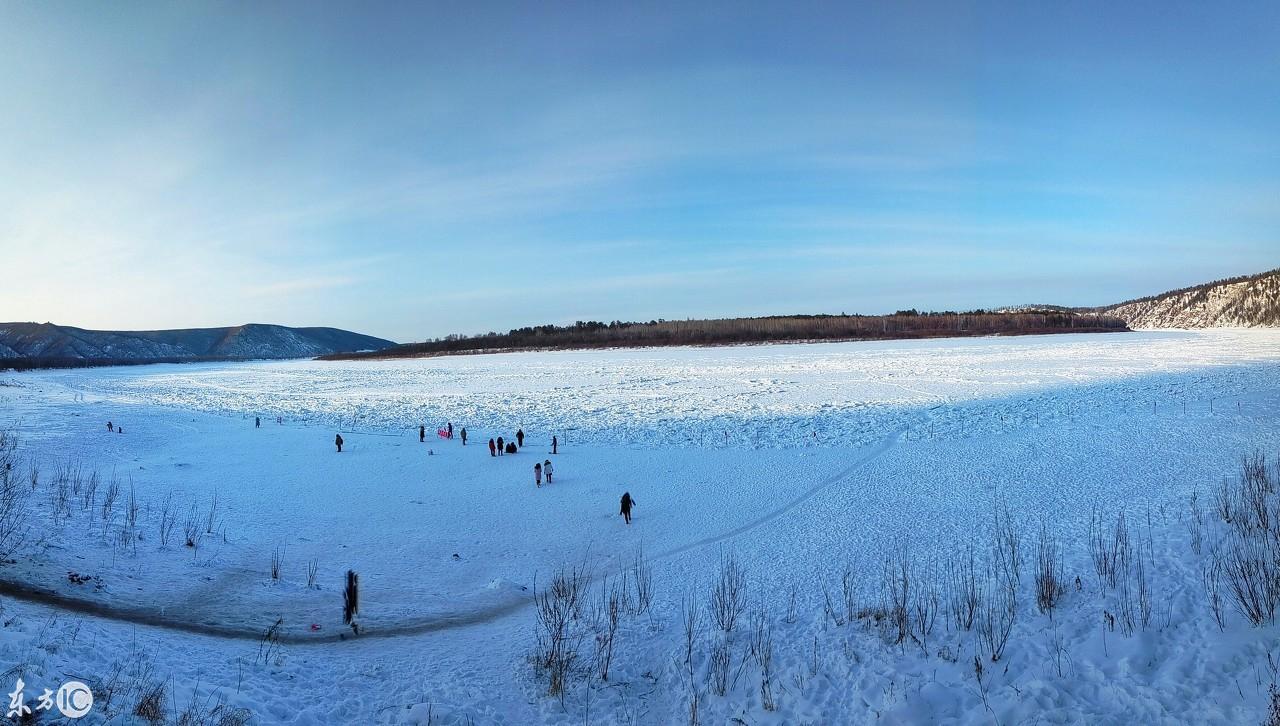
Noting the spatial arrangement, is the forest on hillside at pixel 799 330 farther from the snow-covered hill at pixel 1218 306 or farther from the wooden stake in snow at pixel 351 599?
the wooden stake in snow at pixel 351 599

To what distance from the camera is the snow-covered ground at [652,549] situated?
548 centimetres

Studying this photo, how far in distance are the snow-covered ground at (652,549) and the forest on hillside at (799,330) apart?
63171 mm

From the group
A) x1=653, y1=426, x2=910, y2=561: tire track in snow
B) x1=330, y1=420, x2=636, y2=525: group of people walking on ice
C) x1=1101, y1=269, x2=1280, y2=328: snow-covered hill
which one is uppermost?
x1=1101, y1=269, x2=1280, y2=328: snow-covered hill

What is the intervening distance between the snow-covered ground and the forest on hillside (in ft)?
207

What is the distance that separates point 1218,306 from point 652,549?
14812 centimetres

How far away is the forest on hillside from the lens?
Result: 85.1 m

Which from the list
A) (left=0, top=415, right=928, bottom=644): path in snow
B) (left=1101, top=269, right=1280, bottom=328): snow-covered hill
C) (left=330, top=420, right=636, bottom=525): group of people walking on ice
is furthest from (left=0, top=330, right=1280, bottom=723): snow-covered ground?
(left=1101, top=269, right=1280, bottom=328): snow-covered hill

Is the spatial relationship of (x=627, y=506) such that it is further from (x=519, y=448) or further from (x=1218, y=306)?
(x=1218, y=306)

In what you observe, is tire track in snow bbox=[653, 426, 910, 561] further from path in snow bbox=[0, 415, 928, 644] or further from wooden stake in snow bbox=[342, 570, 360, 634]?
wooden stake in snow bbox=[342, 570, 360, 634]

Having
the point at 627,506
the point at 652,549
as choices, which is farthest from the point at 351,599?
the point at 627,506

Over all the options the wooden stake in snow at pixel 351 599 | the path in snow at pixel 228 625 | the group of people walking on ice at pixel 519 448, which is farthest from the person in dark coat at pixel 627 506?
the wooden stake in snow at pixel 351 599

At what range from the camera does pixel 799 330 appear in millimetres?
91750

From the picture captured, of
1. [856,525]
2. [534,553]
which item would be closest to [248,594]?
[534,553]

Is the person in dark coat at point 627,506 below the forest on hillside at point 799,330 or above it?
below
